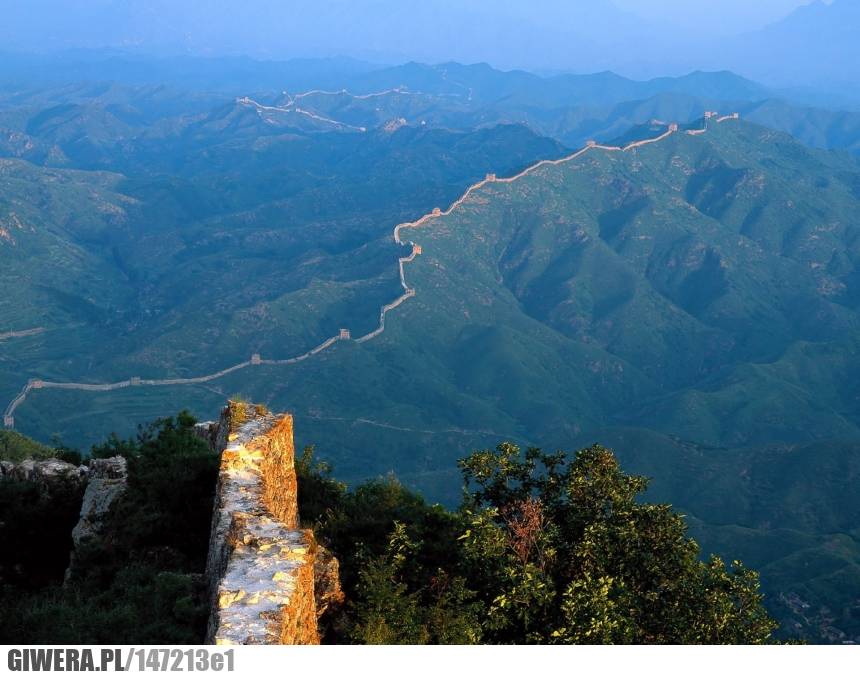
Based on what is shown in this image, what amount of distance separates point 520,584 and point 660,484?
10117cm

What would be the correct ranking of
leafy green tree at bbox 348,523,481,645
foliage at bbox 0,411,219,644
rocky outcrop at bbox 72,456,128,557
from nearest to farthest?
foliage at bbox 0,411,219,644 → leafy green tree at bbox 348,523,481,645 → rocky outcrop at bbox 72,456,128,557

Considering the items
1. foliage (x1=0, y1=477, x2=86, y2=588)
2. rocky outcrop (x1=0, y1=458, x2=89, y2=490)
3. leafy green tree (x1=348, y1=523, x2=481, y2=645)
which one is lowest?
leafy green tree (x1=348, y1=523, x2=481, y2=645)

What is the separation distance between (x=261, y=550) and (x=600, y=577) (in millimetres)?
9633

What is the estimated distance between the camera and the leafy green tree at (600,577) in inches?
1006

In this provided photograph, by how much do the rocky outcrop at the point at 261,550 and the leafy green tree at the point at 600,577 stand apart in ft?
14.8

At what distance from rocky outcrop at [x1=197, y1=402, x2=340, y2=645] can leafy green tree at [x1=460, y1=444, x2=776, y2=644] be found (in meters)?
4.50

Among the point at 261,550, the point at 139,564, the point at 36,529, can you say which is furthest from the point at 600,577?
the point at 36,529

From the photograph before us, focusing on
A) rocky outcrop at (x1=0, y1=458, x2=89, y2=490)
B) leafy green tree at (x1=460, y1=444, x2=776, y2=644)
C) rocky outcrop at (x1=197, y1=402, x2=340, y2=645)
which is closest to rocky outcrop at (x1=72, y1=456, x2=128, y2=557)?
rocky outcrop at (x1=0, y1=458, x2=89, y2=490)

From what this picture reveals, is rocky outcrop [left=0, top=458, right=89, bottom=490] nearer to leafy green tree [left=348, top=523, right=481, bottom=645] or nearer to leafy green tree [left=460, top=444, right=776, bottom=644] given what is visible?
leafy green tree [left=348, top=523, right=481, bottom=645]

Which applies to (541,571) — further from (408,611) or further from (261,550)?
(261,550)

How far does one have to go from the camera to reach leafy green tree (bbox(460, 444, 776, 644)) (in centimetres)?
2556

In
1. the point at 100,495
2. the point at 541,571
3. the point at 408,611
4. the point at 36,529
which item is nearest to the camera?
the point at 408,611

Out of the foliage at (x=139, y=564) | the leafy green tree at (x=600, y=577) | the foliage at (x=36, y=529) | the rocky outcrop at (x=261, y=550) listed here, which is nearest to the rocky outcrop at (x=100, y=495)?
the foliage at (x=139, y=564)

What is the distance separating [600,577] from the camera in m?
26.4
